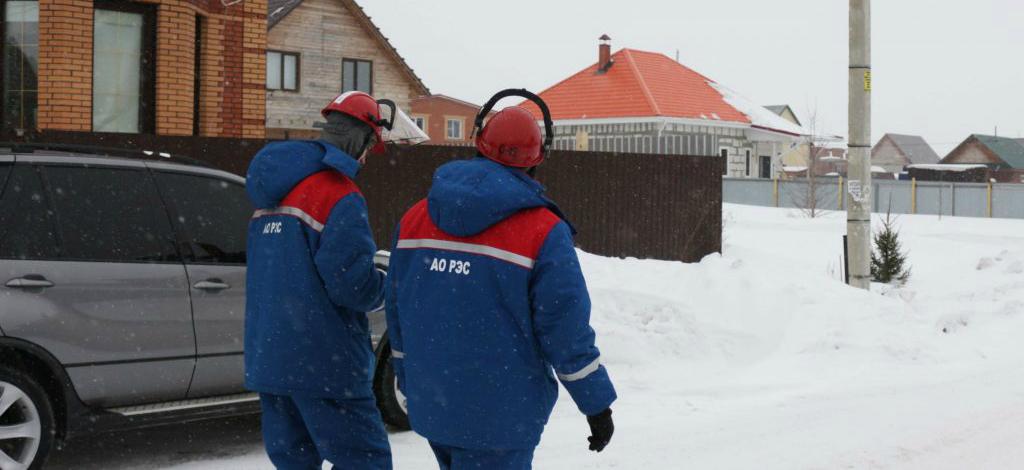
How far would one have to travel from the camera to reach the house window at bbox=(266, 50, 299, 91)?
4284 cm

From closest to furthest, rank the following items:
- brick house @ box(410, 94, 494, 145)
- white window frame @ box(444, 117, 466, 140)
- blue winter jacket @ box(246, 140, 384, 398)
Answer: blue winter jacket @ box(246, 140, 384, 398)
white window frame @ box(444, 117, 466, 140)
brick house @ box(410, 94, 494, 145)

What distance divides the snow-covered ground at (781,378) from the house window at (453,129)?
57.3 meters

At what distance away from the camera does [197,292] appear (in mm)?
6098

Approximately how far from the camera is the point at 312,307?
441 cm

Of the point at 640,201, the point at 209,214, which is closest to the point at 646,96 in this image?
the point at 640,201

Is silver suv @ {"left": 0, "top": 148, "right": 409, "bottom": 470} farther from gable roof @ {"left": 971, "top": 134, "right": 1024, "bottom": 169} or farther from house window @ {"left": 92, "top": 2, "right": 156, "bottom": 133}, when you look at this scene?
gable roof @ {"left": 971, "top": 134, "right": 1024, "bottom": 169}

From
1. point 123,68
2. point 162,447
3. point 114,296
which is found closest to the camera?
point 114,296

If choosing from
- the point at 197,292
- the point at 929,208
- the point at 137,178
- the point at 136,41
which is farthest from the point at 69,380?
the point at 929,208

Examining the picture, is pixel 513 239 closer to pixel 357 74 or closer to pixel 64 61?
pixel 64 61

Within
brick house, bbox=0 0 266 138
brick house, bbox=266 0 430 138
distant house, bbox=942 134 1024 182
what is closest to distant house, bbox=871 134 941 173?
distant house, bbox=942 134 1024 182

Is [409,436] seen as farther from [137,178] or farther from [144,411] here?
[137,178]

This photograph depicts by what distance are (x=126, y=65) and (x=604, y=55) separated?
30.5 m

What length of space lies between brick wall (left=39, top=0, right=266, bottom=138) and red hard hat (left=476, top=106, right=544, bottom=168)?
11.2 metres

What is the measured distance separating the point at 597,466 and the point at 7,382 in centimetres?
320
